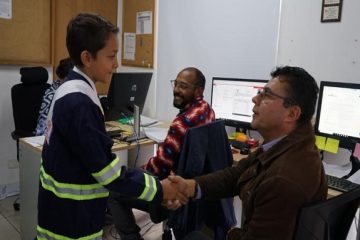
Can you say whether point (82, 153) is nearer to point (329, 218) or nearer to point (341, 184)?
point (329, 218)

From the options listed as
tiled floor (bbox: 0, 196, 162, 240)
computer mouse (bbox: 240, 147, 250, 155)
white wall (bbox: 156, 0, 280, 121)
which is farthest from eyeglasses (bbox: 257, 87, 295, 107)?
tiled floor (bbox: 0, 196, 162, 240)

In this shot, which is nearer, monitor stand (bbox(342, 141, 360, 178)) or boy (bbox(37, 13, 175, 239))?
boy (bbox(37, 13, 175, 239))

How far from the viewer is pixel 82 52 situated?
1291mm

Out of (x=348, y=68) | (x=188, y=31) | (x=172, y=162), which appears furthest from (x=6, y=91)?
(x=348, y=68)

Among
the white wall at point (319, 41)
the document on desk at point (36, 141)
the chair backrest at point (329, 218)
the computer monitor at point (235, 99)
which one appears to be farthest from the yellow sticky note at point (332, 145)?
the document on desk at point (36, 141)

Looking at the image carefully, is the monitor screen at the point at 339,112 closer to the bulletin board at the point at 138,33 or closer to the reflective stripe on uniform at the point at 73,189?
the reflective stripe on uniform at the point at 73,189

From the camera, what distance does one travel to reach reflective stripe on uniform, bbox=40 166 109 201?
1.31 m

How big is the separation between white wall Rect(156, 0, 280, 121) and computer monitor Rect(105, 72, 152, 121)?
654 mm

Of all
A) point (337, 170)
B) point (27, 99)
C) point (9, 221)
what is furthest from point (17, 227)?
point (337, 170)

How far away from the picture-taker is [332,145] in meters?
2.29

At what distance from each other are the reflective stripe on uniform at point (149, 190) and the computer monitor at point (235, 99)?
156cm

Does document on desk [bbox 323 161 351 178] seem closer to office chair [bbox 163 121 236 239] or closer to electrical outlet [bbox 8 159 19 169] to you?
office chair [bbox 163 121 236 239]

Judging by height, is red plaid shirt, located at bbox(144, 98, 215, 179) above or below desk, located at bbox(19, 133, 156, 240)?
above

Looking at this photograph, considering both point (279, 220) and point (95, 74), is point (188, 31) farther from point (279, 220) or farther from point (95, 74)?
point (279, 220)
